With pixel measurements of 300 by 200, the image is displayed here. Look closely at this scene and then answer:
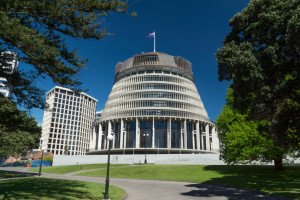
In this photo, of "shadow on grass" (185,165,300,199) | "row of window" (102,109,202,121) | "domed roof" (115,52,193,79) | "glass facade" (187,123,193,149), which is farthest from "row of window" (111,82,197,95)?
"shadow on grass" (185,165,300,199)

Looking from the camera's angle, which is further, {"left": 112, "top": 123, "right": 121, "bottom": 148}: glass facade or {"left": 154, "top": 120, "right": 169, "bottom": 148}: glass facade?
{"left": 112, "top": 123, "right": 121, "bottom": 148}: glass facade

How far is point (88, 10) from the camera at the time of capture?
16.1 meters

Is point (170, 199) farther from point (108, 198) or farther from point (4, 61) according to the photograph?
Result: point (4, 61)

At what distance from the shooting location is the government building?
9094 cm

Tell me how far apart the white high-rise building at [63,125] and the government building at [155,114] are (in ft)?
293

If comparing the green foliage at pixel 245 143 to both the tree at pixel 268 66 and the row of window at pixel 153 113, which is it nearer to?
the tree at pixel 268 66

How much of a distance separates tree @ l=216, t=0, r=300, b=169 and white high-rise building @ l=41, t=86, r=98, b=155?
565ft

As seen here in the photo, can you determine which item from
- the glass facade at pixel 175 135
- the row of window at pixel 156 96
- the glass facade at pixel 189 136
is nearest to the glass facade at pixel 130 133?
the row of window at pixel 156 96

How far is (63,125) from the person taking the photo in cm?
18925

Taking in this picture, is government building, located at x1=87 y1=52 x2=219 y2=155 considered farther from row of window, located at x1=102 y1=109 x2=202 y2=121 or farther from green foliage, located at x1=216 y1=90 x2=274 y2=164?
green foliage, located at x1=216 y1=90 x2=274 y2=164

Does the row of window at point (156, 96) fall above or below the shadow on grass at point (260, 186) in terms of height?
above

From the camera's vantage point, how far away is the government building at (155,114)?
90.9 meters

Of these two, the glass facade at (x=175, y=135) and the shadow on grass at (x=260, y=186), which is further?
the glass facade at (x=175, y=135)

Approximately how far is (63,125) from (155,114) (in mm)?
116515
